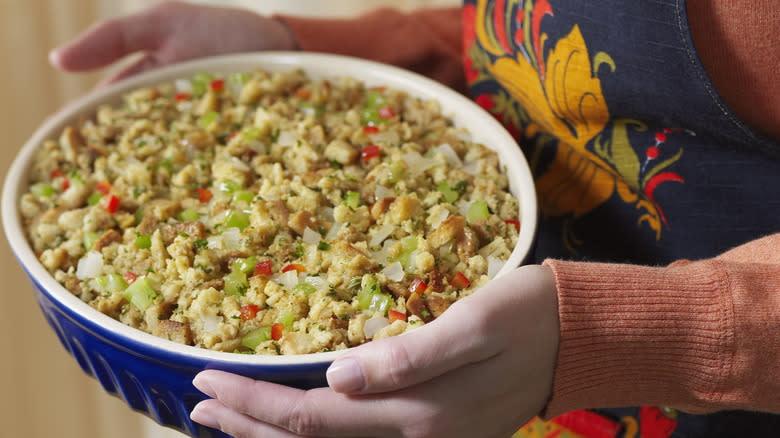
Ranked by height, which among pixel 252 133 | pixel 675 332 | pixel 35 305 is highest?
pixel 252 133

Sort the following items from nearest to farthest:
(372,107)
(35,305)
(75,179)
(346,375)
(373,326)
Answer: (346,375)
(373,326)
(75,179)
(372,107)
(35,305)

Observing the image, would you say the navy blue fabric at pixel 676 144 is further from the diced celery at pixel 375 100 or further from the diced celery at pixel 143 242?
the diced celery at pixel 143 242

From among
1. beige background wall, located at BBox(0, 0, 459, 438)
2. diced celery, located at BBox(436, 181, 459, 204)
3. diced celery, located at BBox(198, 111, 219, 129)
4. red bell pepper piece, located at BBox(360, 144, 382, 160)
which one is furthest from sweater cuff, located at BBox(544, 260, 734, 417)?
beige background wall, located at BBox(0, 0, 459, 438)

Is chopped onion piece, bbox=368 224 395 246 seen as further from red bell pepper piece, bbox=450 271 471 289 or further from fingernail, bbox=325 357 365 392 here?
fingernail, bbox=325 357 365 392

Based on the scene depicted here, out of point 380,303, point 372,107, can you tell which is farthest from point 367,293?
point 372,107

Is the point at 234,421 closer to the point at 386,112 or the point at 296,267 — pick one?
the point at 296,267

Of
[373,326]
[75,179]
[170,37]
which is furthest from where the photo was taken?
[170,37]

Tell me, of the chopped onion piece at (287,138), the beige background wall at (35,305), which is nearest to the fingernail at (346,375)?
the chopped onion piece at (287,138)
